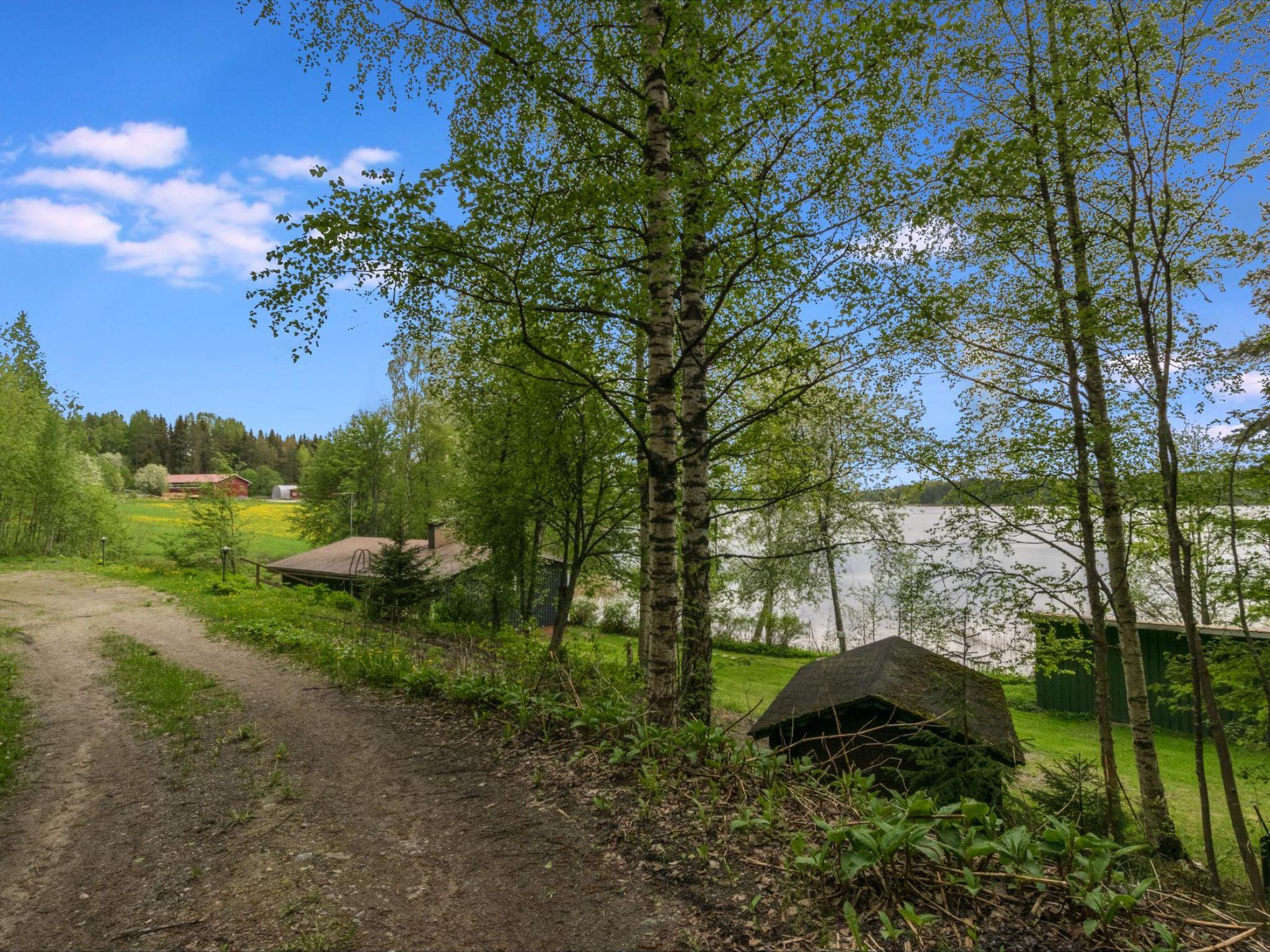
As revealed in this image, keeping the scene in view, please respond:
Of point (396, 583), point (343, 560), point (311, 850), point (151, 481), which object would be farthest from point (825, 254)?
point (151, 481)

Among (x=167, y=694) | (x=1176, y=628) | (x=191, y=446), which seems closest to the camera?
(x=167, y=694)

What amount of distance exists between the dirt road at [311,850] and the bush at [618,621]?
25464 millimetres

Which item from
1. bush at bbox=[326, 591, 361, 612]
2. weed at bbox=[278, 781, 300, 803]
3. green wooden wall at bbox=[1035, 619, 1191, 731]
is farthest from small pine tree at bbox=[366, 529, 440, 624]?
green wooden wall at bbox=[1035, 619, 1191, 731]

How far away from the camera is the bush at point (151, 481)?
257 ft

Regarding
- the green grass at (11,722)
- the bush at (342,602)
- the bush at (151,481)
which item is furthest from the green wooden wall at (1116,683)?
the bush at (151,481)

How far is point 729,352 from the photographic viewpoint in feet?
24.4

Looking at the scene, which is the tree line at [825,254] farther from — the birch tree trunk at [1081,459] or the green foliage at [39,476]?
the green foliage at [39,476]

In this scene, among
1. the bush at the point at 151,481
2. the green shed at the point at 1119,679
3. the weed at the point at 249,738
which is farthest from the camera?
the bush at the point at 151,481

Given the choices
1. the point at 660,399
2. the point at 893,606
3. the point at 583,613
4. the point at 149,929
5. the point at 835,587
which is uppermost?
the point at 660,399

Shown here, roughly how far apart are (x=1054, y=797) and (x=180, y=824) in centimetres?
840

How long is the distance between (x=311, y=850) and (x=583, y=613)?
29.7m

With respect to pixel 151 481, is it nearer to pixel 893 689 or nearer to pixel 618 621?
pixel 618 621

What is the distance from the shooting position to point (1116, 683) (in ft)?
68.9

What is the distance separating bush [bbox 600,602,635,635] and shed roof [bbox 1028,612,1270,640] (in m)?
18.8
